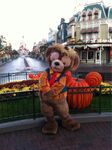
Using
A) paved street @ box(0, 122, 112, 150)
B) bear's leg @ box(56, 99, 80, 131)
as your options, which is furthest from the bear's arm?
paved street @ box(0, 122, 112, 150)

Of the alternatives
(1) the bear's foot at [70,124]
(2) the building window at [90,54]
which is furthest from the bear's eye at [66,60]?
(2) the building window at [90,54]

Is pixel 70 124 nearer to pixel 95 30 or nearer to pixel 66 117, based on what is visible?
pixel 66 117

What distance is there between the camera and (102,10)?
41906mm

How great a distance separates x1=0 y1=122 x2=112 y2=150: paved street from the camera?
5375 mm

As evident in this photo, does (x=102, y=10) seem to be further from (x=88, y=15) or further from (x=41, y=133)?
(x=41, y=133)

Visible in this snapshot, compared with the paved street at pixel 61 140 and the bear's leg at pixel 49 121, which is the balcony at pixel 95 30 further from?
the bear's leg at pixel 49 121

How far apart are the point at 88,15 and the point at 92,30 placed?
2877 mm

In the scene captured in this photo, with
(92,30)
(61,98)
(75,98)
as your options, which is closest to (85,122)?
(75,98)

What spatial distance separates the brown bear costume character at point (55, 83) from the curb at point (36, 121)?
47 cm

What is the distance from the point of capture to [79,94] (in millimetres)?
7094

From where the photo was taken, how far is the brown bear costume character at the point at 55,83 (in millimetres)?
5875

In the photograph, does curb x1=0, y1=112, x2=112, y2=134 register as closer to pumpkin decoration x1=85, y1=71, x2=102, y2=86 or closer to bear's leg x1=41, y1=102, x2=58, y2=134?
bear's leg x1=41, y1=102, x2=58, y2=134

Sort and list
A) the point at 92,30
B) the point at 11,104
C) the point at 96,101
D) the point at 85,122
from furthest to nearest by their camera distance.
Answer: the point at 92,30
the point at 96,101
the point at 11,104
the point at 85,122

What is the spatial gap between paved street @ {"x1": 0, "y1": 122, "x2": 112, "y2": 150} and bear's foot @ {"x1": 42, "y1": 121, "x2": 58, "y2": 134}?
109 mm
